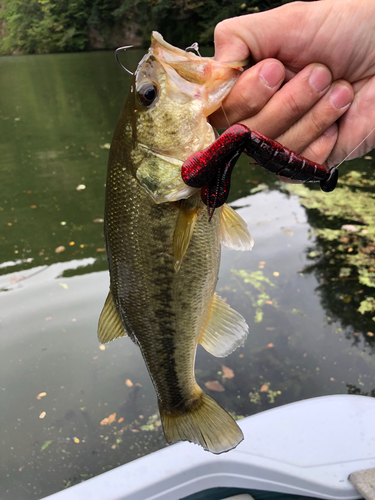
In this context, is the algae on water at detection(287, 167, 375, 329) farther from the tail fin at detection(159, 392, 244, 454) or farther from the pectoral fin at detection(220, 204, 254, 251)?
the pectoral fin at detection(220, 204, 254, 251)

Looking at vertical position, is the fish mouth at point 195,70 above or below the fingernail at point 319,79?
above

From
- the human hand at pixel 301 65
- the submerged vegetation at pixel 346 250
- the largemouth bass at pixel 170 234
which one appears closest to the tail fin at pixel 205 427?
the largemouth bass at pixel 170 234

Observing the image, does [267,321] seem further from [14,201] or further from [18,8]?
[18,8]

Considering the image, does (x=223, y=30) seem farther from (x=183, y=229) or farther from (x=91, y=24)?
(x=91, y=24)

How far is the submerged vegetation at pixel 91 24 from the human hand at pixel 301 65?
3122 cm

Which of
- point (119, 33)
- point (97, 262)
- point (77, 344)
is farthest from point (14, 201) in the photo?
point (119, 33)

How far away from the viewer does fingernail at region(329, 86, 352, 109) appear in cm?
153

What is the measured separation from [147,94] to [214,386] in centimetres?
263

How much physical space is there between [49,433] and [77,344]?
910mm

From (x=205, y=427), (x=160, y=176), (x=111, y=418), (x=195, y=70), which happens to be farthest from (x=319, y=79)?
(x=111, y=418)

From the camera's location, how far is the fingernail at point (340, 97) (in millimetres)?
1526

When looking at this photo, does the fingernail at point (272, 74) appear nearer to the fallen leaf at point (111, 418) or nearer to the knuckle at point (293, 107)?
the knuckle at point (293, 107)

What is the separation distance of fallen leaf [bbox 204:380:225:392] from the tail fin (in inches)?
62.6

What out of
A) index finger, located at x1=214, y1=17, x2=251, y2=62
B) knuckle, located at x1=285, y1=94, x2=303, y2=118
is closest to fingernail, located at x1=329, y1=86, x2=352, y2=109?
knuckle, located at x1=285, y1=94, x2=303, y2=118
